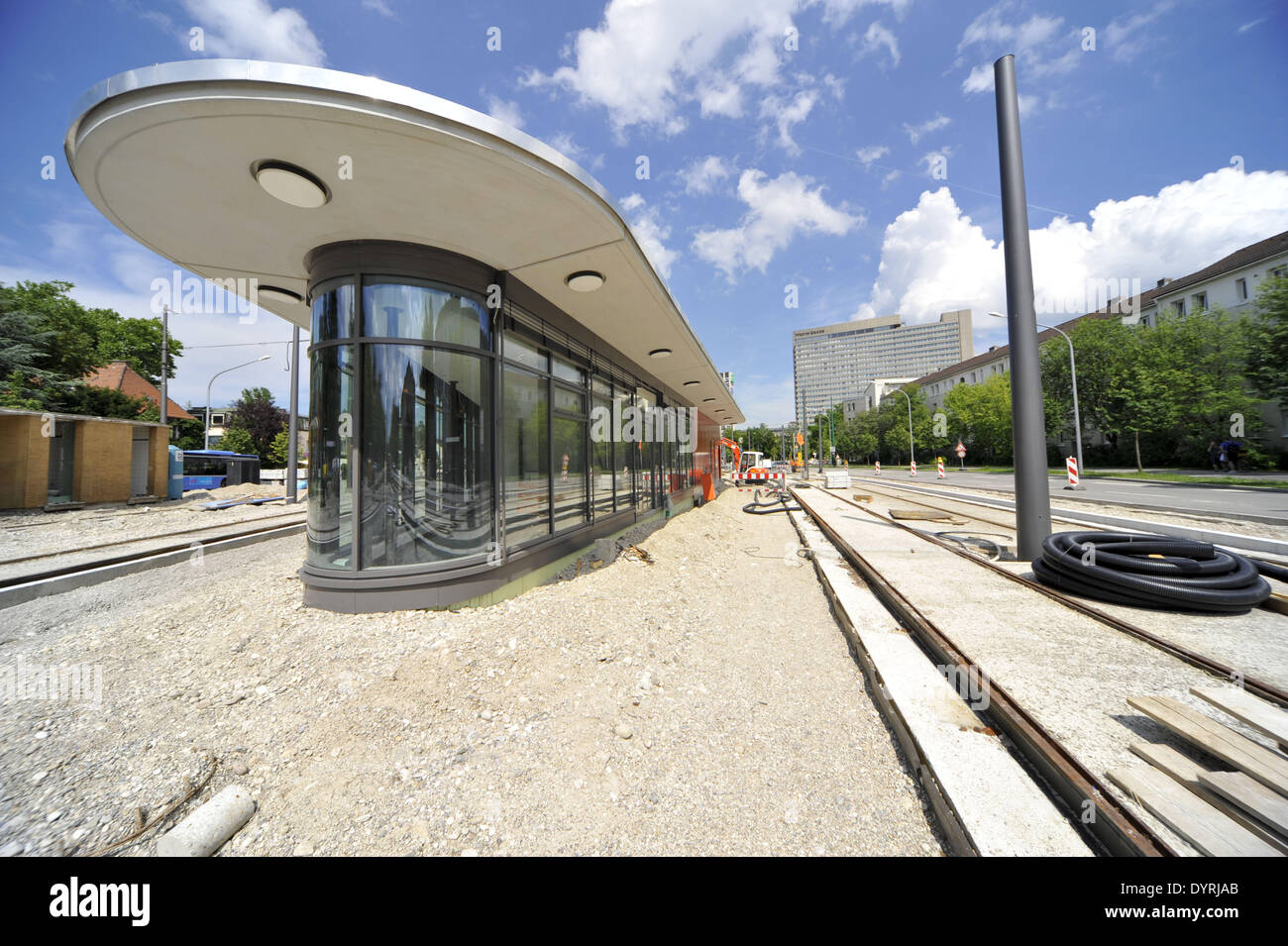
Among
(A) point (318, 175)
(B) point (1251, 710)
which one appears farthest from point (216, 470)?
(B) point (1251, 710)

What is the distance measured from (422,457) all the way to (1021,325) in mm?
8301

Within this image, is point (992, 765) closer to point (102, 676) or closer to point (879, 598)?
point (879, 598)

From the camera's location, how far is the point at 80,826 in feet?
6.94

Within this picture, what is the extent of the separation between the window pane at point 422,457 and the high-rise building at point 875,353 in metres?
115

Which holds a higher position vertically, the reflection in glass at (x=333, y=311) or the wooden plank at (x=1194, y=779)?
the reflection in glass at (x=333, y=311)

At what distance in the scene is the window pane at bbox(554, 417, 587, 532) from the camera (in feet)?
23.2

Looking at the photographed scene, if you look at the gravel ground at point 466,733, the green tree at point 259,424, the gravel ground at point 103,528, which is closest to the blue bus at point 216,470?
the gravel ground at point 103,528

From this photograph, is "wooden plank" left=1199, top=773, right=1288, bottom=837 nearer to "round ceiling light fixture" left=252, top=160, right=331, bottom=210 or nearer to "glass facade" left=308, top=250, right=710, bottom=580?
"glass facade" left=308, top=250, right=710, bottom=580

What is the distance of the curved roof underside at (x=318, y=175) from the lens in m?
2.97

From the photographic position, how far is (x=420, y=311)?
4973 millimetres

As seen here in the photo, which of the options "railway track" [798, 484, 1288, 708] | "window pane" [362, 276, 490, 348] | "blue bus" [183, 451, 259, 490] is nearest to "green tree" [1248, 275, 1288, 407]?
"railway track" [798, 484, 1288, 708]

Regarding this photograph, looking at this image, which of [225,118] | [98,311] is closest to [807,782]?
[225,118]

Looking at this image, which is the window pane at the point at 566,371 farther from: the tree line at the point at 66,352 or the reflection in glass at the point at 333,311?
the tree line at the point at 66,352

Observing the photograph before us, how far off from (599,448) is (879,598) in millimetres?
5188
